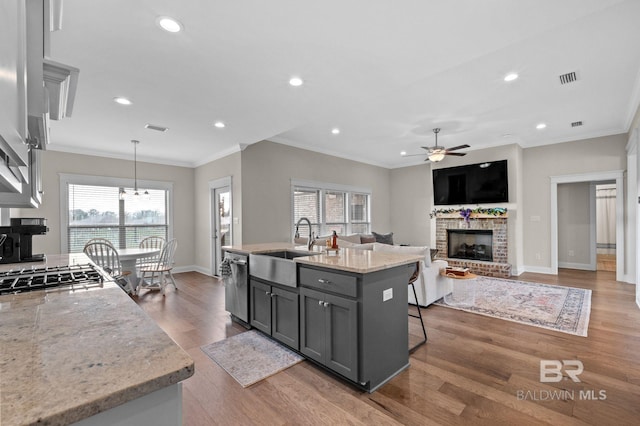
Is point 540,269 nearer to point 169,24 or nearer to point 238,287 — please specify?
point 238,287

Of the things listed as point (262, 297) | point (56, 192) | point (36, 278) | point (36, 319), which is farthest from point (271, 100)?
point (56, 192)

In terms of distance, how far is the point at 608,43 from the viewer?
273 centimetres

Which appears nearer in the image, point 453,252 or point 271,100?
point 271,100

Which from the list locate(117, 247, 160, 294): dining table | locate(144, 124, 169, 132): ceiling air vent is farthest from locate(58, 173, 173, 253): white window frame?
locate(144, 124, 169, 132): ceiling air vent

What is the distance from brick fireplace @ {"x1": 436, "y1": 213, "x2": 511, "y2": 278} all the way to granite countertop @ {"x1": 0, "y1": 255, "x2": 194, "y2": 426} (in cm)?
668

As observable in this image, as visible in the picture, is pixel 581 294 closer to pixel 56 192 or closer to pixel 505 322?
pixel 505 322

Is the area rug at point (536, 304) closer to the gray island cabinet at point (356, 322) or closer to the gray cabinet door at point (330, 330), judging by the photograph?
the gray island cabinet at point (356, 322)

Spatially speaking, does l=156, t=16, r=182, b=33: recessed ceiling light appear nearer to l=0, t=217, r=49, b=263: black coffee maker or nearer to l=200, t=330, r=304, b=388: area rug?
l=0, t=217, r=49, b=263: black coffee maker

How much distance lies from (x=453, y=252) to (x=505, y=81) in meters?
4.63

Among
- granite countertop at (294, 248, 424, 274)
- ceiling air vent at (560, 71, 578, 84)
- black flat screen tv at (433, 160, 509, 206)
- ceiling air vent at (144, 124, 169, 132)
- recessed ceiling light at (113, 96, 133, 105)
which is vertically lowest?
granite countertop at (294, 248, 424, 274)

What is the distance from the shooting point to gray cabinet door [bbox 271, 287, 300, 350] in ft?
8.39

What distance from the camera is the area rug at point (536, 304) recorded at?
3352 mm

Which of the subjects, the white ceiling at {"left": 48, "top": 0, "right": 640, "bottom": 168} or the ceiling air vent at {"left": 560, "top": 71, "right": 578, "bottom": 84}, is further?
the ceiling air vent at {"left": 560, "top": 71, "right": 578, "bottom": 84}

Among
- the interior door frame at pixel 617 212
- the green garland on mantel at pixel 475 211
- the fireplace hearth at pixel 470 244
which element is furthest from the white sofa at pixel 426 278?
the interior door frame at pixel 617 212
